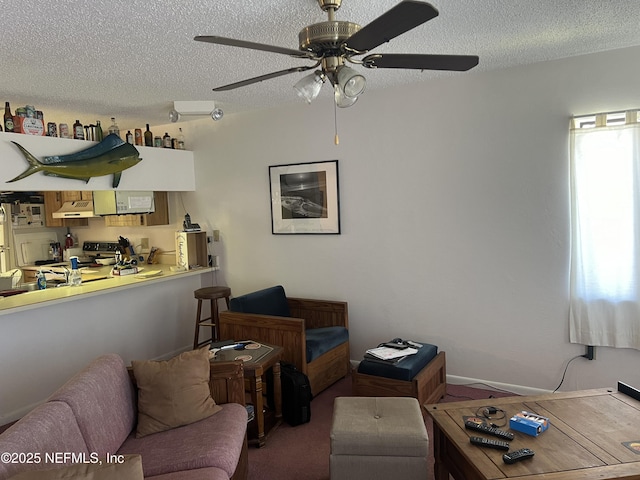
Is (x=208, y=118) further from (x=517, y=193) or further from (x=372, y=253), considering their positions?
(x=517, y=193)

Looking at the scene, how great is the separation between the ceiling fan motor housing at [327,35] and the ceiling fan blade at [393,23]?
0.09 metres

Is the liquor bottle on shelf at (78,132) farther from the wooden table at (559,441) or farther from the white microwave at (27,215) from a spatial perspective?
the wooden table at (559,441)

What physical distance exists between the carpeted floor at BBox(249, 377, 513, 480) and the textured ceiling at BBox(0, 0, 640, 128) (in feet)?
7.99

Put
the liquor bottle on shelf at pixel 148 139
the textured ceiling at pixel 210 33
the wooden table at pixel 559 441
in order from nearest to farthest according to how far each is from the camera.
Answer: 1. the wooden table at pixel 559 441
2. the textured ceiling at pixel 210 33
3. the liquor bottle on shelf at pixel 148 139

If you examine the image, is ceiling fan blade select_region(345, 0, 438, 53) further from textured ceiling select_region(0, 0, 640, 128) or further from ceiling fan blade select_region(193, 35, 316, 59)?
textured ceiling select_region(0, 0, 640, 128)

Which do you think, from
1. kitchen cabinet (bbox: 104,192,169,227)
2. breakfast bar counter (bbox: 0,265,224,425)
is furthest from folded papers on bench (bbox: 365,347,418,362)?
kitchen cabinet (bbox: 104,192,169,227)

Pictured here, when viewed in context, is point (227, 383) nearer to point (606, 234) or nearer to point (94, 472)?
point (94, 472)

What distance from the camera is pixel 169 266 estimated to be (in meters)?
4.90

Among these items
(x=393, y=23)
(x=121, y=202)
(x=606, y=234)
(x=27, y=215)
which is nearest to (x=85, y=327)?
(x=121, y=202)

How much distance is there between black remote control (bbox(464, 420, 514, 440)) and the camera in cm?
194

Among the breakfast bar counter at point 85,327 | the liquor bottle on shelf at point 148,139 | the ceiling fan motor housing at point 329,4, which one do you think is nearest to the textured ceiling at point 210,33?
the ceiling fan motor housing at point 329,4

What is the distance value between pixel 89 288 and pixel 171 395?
77.4 inches

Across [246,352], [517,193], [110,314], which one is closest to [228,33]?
[246,352]

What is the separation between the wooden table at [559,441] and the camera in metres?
1.71
